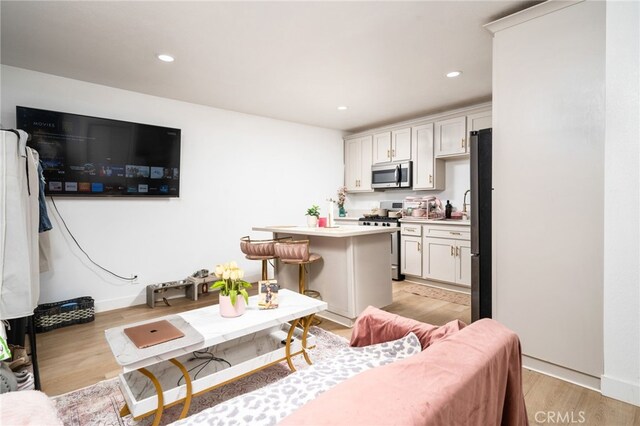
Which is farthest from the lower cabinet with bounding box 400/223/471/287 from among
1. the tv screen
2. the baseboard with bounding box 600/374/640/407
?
the tv screen

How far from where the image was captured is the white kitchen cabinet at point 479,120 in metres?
4.22

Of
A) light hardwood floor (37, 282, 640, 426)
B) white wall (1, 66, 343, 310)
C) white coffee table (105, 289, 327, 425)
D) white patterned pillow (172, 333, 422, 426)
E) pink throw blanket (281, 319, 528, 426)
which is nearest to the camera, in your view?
pink throw blanket (281, 319, 528, 426)

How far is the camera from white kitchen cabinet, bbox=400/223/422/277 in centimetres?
470

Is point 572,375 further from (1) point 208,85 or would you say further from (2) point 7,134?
(1) point 208,85

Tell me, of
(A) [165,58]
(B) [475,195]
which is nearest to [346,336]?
(B) [475,195]

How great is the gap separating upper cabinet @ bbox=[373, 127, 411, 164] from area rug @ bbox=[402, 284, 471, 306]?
6.69 feet

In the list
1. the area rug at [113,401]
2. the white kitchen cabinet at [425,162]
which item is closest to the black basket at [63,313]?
the area rug at [113,401]

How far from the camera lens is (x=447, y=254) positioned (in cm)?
435

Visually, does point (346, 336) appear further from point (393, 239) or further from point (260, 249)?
point (393, 239)

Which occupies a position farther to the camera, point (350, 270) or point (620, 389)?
point (350, 270)

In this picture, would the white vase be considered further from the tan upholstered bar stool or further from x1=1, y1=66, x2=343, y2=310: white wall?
x1=1, y1=66, x2=343, y2=310: white wall

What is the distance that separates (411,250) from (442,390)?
13.4 feet

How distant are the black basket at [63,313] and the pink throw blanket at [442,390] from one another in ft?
11.8

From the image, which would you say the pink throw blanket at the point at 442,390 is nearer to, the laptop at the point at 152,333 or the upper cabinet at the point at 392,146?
the laptop at the point at 152,333
